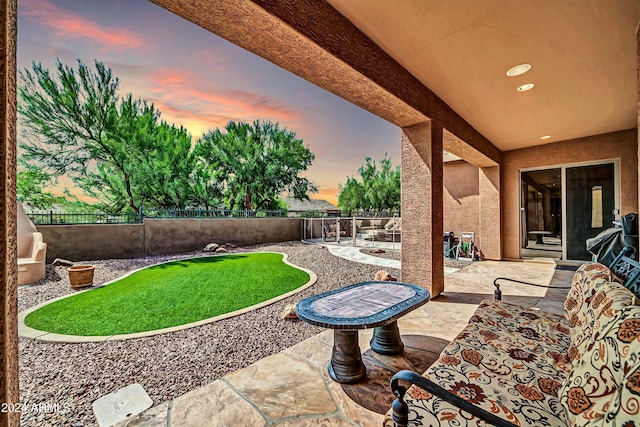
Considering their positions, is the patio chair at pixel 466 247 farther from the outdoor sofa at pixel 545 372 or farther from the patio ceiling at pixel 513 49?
the outdoor sofa at pixel 545 372

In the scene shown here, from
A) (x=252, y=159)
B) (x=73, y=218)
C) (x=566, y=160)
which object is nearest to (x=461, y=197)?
(x=566, y=160)

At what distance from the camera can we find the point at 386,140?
24.9m

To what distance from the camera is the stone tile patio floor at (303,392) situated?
1552 mm

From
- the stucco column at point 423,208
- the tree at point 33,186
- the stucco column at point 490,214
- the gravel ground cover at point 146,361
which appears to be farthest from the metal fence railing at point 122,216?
the stucco column at point 423,208

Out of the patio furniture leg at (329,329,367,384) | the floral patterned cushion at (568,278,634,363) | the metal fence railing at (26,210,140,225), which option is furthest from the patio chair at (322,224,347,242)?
the floral patterned cushion at (568,278,634,363)

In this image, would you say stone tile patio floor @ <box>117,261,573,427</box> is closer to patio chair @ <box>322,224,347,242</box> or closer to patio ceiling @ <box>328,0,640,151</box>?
patio ceiling @ <box>328,0,640,151</box>

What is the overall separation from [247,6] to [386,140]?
24.9 metres

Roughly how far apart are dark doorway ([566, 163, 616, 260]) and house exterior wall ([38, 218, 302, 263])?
9.72 meters

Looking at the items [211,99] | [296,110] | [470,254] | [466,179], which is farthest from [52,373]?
[296,110]

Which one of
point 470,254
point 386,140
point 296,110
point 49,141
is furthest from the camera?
point 386,140

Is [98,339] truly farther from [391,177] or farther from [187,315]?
[391,177]

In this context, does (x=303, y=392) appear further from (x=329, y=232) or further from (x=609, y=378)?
(x=329, y=232)

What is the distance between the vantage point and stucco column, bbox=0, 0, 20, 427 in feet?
2.88

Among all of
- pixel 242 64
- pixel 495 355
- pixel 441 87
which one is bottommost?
pixel 495 355
